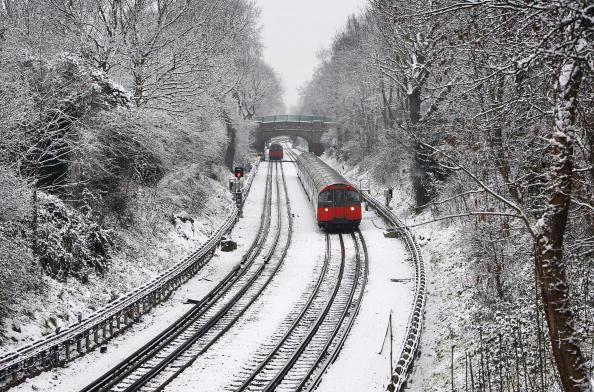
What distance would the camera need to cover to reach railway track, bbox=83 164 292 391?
39.2 ft

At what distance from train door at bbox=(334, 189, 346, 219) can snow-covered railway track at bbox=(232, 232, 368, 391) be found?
4.92 meters

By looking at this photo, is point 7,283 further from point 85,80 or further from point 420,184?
point 420,184

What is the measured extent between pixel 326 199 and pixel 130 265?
11297mm

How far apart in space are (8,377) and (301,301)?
886cm

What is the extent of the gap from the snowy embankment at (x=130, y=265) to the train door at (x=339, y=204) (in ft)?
21.3

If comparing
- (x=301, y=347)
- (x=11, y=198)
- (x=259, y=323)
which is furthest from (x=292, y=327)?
(x=11, y=198)

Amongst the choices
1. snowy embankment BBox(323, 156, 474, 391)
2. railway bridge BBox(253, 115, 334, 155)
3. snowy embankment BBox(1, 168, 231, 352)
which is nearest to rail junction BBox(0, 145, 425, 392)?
snowy embankment BBox(323, 156, 474, 391)

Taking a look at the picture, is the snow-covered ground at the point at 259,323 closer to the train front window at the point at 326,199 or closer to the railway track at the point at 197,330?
the railway track at the point at 197,330

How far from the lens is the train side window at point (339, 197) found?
89.5 ft

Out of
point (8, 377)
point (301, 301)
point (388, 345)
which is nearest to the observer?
point (8, 377)

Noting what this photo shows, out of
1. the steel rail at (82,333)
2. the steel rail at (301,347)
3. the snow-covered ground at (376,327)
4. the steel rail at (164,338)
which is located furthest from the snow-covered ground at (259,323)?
the steel rail at (82,333)

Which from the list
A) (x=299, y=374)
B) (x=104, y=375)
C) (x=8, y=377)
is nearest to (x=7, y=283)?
(x=8, y=377)

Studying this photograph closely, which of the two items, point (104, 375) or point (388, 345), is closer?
point (104, 375)

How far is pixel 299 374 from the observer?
40.8ft
